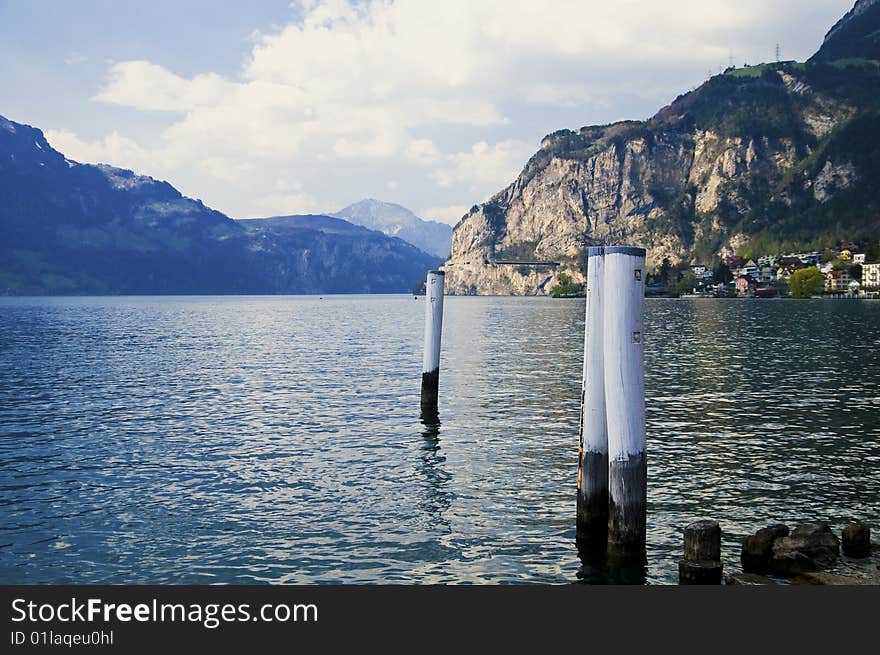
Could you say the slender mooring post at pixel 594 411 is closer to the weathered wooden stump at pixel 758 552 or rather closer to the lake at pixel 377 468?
the lake at pixel 377 468

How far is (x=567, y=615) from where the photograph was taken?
13.2 meters

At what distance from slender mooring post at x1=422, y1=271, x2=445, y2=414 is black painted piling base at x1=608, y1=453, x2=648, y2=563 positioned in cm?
1650

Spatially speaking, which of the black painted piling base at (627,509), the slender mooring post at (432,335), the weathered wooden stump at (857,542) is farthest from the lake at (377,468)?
the weathered wooden stump at (857,542)

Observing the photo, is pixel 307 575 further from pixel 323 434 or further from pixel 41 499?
pixel 323 434

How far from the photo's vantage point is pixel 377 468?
25.2 m

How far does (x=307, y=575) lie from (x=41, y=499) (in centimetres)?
1026

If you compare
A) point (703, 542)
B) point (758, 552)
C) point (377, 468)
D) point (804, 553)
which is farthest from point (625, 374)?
point (377, 468)

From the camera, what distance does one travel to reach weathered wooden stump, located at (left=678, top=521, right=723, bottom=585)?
1388cm

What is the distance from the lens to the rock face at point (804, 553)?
14.8 metres

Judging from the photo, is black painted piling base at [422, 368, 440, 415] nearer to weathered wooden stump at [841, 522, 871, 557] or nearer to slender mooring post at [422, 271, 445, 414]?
slender mooring post at [422, 271, 445, 414]

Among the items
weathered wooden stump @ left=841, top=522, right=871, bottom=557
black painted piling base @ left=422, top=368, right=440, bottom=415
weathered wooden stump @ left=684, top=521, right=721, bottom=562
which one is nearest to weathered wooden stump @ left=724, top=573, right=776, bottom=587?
weathered wooden stump @ left=684, top=521, right=721, bottom=562

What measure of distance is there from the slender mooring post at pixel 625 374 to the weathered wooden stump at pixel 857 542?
14.7 ft

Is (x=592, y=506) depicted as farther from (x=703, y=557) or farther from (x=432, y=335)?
(x=432, y=335)

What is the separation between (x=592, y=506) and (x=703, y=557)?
3404 mm
